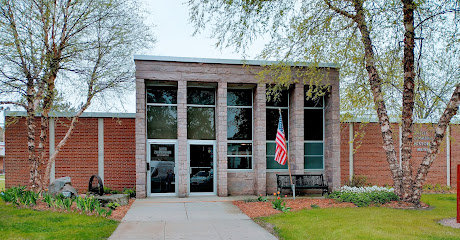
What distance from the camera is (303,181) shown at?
43.7 ft

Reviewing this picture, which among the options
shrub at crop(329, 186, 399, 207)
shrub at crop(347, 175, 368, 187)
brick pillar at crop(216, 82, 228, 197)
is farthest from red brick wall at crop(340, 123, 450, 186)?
brick pillar at crop(216, 82, 228, 197)

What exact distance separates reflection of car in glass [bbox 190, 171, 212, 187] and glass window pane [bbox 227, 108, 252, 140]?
66.4 inches

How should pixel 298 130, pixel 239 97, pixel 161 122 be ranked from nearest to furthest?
pixel 298 130, pixel 161 122, pixel 239 97

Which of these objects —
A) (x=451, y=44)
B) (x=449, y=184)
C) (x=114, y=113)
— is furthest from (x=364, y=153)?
(x=114, y=113)

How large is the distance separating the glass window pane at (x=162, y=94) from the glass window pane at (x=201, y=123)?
0.78m

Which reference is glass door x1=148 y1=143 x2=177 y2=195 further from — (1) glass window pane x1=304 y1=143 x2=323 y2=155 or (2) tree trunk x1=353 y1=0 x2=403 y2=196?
(2) tree trunk x1=353 y1=0 x2=403 y2=196

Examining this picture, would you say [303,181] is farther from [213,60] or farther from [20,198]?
[20,198]

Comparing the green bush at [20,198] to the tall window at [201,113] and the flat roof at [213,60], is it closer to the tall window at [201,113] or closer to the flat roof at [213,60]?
the flat roof at [213,60]

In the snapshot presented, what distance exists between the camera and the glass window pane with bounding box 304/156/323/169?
14.0 metres

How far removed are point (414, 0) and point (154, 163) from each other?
9.80m

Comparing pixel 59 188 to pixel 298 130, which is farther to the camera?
pixel 298 130

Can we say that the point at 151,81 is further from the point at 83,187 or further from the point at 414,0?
the point at 414,0

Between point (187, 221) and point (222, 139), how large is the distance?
4.61 metres

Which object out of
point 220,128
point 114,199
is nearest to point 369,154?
point 220,128
